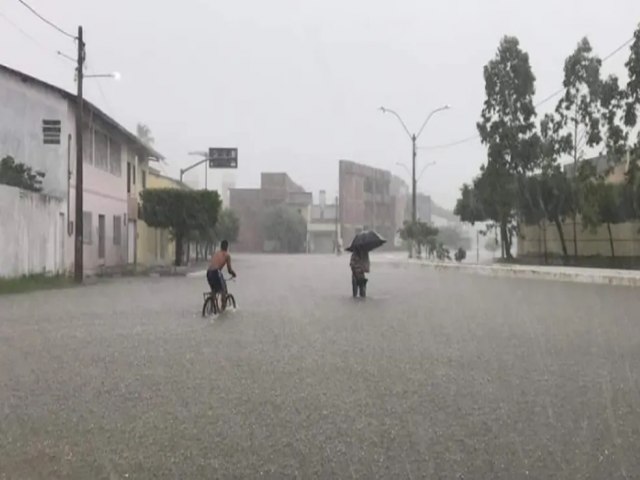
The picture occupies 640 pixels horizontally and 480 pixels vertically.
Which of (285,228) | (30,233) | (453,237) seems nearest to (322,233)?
(285,228)

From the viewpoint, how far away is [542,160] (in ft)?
143

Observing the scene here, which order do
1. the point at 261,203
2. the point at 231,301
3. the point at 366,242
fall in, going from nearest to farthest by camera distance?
the point at 231,301 → the point at 366,242 → the point at 261,203

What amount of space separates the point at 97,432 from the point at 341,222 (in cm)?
10303

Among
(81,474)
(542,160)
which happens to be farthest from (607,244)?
(81,474)

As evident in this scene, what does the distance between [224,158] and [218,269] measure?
4254 centimetres

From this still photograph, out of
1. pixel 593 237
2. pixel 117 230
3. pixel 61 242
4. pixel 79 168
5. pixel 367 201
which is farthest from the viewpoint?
pixel 367 201

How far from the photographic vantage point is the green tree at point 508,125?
145 ft

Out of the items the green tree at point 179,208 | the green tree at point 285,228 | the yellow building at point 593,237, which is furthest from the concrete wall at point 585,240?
the green tree at point 285,228

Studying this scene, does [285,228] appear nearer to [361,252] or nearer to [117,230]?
[117,230]

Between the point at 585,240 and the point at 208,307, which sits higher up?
the point at 585,240

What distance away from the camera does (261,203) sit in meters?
114

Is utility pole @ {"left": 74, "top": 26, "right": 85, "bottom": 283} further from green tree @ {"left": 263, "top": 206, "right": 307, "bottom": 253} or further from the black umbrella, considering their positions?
green tree @ {"left": 263, "top": 206, "right": 307, "bottom": 253}

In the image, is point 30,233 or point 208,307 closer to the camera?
point 208,307

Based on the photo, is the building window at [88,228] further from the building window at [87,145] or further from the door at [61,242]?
the door at [61,242]
